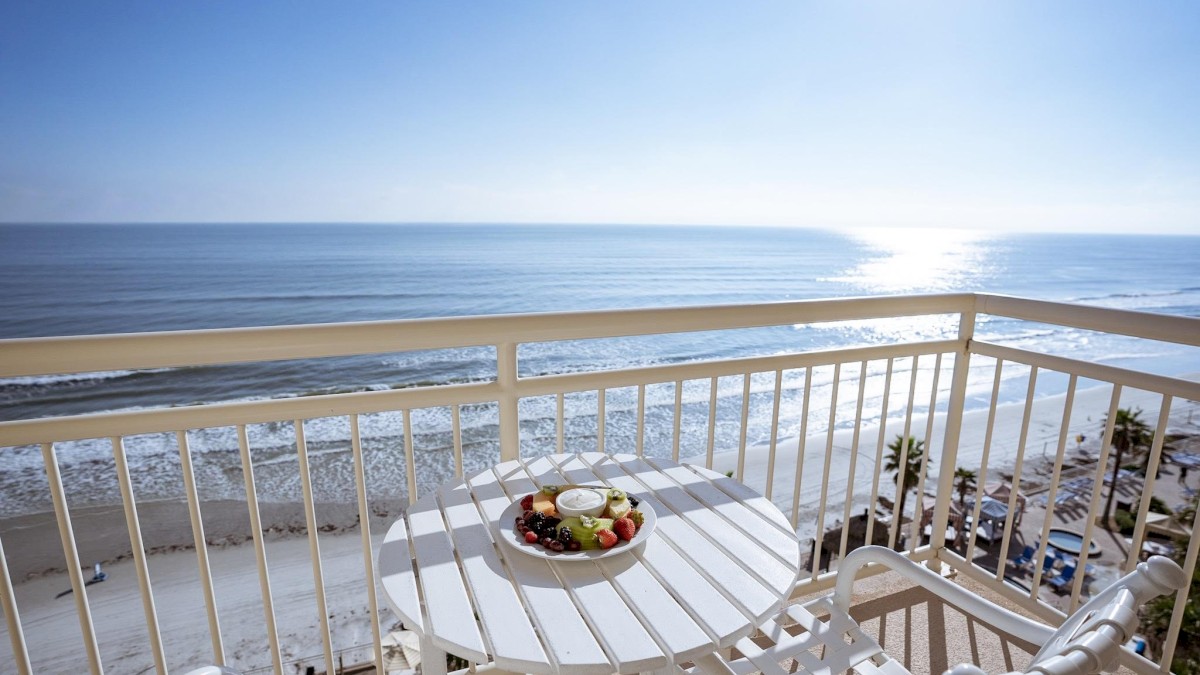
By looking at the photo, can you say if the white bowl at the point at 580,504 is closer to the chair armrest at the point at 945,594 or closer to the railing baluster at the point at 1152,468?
the chair armrest at the point at 945,594

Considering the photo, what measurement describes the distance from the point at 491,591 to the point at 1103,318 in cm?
172

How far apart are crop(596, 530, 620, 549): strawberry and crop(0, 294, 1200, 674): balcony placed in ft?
1.41

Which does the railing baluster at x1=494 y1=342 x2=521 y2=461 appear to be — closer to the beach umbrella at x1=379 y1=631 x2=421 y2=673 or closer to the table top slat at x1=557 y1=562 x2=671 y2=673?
the table top slat at x1=557 y1=562 x2=671 y2=673

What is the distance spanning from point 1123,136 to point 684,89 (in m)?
13.9

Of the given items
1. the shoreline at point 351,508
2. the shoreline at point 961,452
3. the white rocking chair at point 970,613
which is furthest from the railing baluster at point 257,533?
the shoreline at point 961,452

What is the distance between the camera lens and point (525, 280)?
23.1m

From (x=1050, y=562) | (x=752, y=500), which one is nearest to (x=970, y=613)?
(x=752, y=500)

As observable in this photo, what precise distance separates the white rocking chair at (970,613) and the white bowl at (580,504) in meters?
0.33

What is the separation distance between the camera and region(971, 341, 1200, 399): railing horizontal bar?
1434mm

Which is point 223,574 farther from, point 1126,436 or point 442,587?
point 1126,436

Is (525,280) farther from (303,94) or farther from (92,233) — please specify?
(92,233)

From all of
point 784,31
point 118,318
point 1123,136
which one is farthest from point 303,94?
point 1123,136

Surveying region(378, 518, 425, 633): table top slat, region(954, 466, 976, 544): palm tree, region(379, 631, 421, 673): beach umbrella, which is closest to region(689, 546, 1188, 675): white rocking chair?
region(378, 518, 425, 633): table top slat

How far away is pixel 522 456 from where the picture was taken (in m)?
8.53
